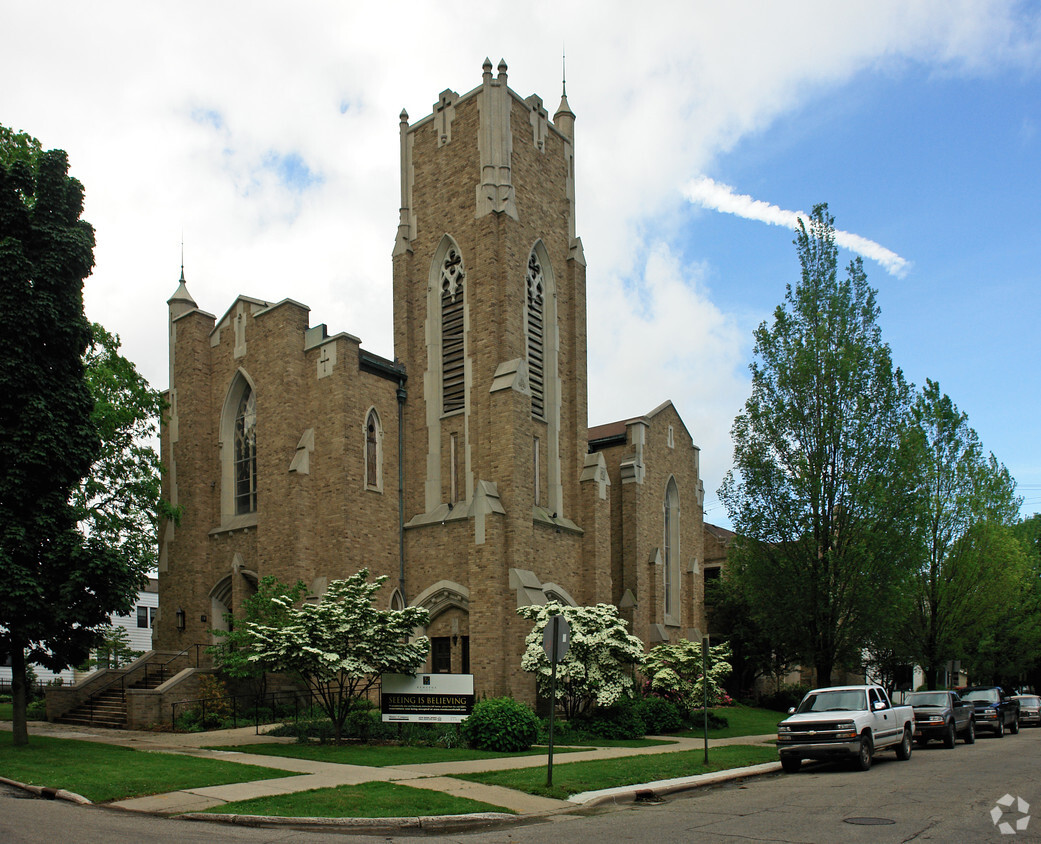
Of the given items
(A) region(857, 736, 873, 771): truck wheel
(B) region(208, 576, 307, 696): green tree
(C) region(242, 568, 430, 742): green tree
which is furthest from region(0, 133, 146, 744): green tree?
(A) region(857, 736, 873, 771): truck wheel

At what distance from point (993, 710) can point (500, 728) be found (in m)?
17.8

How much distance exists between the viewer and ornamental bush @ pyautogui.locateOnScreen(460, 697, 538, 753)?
58.2 ft

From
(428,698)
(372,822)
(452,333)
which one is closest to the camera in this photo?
(372,822)

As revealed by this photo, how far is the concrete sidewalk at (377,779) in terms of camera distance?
11422mm

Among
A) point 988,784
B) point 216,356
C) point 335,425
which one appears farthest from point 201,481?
point 988,784

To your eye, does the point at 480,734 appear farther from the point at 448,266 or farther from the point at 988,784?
the point at 448,266

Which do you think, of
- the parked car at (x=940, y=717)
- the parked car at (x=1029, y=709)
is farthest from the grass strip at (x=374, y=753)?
the parked car at (x=1029, y=709)

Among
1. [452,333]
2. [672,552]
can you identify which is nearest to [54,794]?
[452,333]

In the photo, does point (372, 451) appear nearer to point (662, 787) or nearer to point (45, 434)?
point (45, 434)

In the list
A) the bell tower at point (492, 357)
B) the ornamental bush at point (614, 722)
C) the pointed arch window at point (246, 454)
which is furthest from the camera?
the pointed arch window at point (246, 454)

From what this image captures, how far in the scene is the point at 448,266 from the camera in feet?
93.5

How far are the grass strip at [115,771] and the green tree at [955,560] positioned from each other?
2581 cm

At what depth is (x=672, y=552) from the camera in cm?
3466

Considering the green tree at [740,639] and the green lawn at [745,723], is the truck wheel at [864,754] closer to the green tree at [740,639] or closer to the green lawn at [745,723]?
the green lawn at [745,723]
